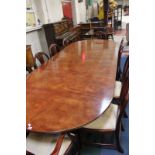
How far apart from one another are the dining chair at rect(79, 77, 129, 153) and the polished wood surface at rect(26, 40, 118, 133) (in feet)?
0.49

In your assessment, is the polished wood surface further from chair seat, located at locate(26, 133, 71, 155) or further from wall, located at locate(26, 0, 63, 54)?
wall, located at locate(26, 0, 63, 54)

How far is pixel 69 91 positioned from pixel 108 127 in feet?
1.58

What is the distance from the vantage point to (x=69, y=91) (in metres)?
1.64

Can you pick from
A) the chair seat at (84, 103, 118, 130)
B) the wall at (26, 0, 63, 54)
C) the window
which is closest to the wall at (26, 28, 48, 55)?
the wall at (26, 0, 63, 54)

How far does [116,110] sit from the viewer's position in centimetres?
177

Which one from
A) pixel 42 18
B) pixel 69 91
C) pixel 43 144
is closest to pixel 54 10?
pixel 42 18

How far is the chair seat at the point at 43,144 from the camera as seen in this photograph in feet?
4.42

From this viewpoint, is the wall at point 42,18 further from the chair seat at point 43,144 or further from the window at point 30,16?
the chair seat at point 43,144

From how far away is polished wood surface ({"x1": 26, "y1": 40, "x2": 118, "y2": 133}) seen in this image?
1.27 m

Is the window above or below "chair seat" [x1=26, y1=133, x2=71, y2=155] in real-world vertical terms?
above
